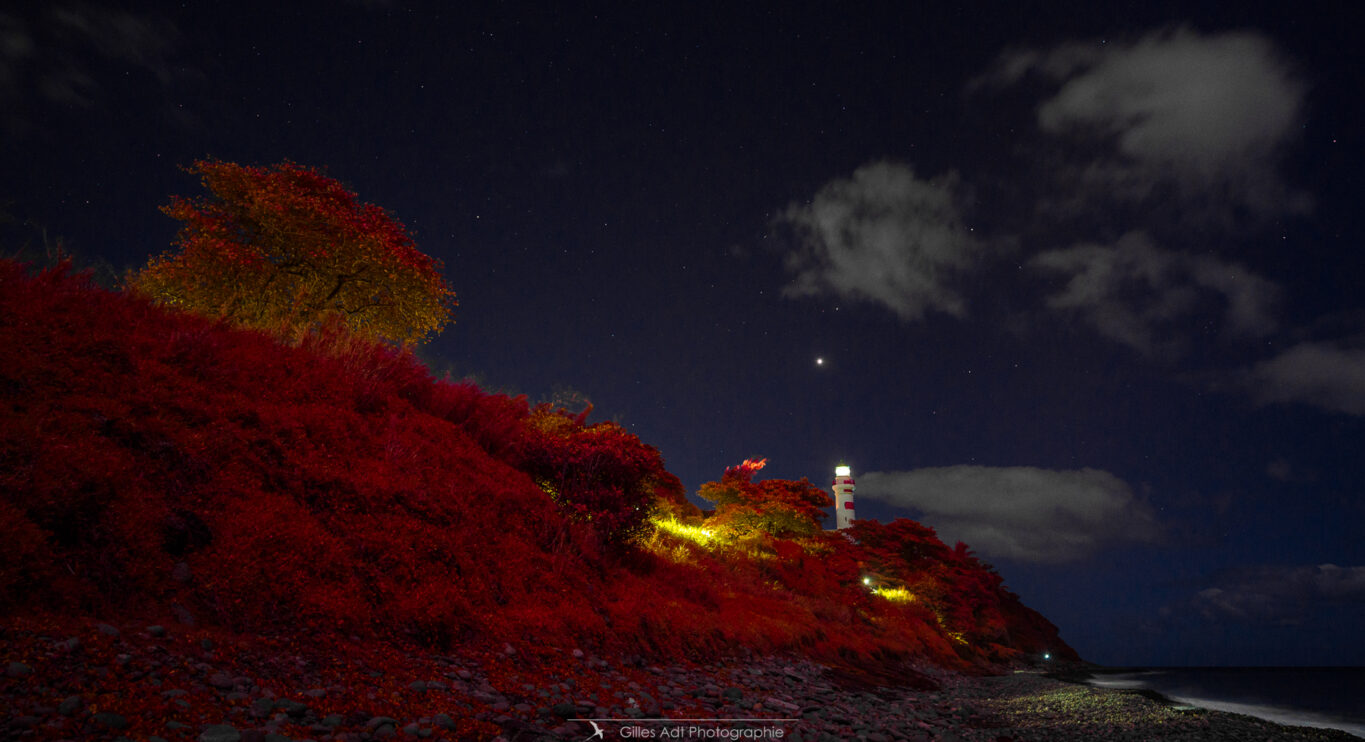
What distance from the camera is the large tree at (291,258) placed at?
16641 millimetres

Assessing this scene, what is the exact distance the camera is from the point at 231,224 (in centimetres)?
1798

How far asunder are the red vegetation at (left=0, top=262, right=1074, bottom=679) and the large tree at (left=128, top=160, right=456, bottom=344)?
7.68m

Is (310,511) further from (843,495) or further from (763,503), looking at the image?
(843,495)

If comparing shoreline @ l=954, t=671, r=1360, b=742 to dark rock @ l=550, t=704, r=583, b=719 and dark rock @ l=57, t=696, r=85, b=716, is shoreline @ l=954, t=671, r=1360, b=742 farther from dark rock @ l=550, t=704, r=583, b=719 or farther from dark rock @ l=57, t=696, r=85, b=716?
dark rock @ l=57, t=696, r=85, b=716

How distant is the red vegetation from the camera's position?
4906 mm

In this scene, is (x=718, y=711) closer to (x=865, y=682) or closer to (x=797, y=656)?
(x=797, y=656)

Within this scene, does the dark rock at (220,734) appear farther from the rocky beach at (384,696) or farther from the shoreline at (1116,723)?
the shoreline at (1116,723)

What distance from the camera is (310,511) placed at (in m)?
6.75

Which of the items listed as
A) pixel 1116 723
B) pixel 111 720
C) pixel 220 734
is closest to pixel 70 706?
pixel 111 720

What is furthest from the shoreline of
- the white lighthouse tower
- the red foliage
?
the white lighthouse tower

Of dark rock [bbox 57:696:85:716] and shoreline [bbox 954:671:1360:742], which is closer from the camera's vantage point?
dark rock [bbox 57:696:85:716]

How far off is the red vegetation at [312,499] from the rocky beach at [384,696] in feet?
1.61

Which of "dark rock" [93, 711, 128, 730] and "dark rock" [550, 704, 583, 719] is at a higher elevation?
"dark rock" [93, 711, 128, 730]

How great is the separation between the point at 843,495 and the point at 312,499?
64.8 meters
